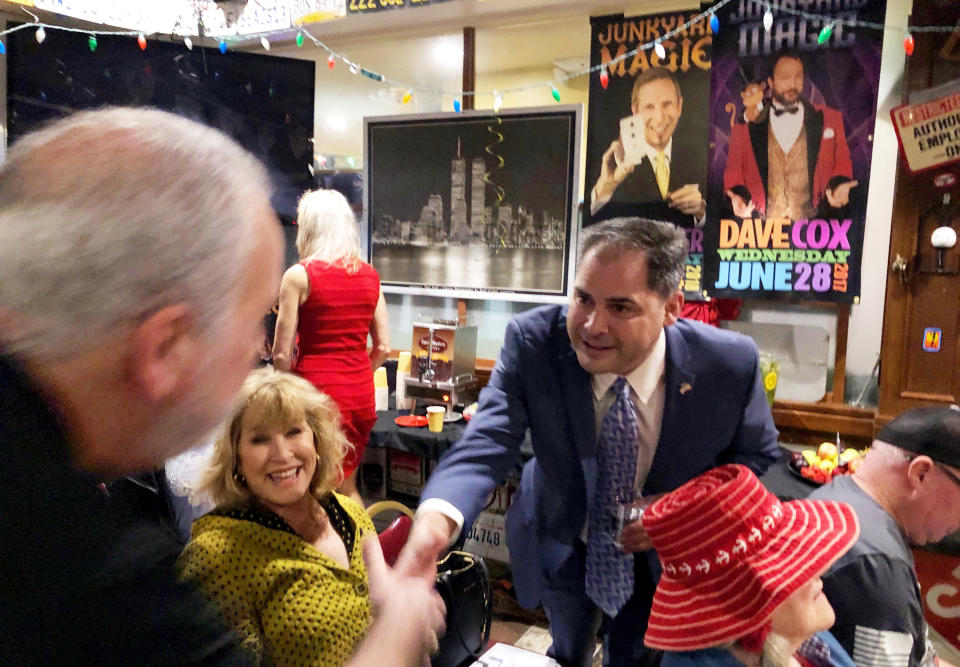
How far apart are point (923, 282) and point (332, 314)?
261 cm

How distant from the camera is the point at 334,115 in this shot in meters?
4.31

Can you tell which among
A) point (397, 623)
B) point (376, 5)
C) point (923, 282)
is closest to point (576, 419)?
point (397, 623)

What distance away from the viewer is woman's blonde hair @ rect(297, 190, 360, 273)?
287cm

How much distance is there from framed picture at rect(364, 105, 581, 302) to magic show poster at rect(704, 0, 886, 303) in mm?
787

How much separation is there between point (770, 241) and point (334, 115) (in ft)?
9.58

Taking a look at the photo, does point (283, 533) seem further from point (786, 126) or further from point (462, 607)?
point (786, 126)

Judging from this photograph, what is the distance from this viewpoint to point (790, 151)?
2957 mm

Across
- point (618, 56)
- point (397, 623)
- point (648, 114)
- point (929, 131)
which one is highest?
point (618, 56)

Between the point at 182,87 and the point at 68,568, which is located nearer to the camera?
the point at 68,568

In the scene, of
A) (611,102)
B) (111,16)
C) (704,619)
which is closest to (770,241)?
(611,102)

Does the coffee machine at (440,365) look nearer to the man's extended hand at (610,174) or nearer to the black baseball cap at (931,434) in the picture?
the man's extended hand at (610,174)

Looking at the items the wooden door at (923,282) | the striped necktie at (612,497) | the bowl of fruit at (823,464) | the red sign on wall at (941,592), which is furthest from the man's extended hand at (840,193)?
the striped necktie at (612,497)

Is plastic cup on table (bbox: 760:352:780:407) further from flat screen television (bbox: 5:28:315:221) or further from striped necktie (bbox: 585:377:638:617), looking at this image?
flat screen television (bbox: 5:28:315:221)

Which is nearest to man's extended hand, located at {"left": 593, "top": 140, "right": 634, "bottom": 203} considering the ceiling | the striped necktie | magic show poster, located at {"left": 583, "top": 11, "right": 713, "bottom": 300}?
magic show poster, located at {"left": 583, "top": 11, "right": 713, "bottom": 300}
